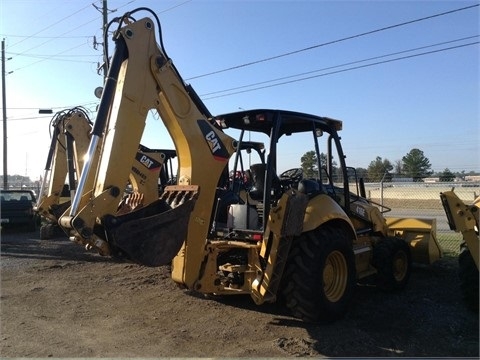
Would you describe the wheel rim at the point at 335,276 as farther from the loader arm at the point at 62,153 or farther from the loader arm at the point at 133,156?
the loader arm at the point at 62,153

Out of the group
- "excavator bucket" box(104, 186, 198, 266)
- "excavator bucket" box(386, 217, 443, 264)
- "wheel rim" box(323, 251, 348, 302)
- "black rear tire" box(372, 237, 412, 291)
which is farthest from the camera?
"excavator bucket" box(386, 217, 443, 264)

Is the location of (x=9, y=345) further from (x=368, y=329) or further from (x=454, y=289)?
(x=454, y=289)

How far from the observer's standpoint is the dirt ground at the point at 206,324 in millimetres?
5168

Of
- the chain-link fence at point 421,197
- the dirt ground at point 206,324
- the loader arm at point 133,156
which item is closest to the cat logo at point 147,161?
the dirt ground at point 206,324

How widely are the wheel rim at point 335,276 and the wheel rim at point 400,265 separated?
158cm

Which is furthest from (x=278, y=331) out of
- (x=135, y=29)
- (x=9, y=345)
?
(x=135, y=29)

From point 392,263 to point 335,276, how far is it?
61.9 inches

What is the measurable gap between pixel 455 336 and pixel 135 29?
5.03 metres

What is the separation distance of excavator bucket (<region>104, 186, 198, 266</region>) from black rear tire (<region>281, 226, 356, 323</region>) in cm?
145

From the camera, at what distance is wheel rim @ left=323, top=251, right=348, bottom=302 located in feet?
20.4

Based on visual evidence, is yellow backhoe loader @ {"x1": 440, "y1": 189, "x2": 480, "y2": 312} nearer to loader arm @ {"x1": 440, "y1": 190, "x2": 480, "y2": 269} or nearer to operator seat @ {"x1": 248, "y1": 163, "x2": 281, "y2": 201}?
loader arm @ {"x1": 440, "y1": 190, "x2": 480, "y2": 269}

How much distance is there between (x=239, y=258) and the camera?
6184 millimetres

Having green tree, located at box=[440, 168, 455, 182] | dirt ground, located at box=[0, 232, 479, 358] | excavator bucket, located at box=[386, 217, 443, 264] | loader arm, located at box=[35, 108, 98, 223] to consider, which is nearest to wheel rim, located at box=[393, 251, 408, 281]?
dirt ground, located at box=[0, 232, 479, 358]

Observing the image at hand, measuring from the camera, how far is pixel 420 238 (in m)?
8.69
